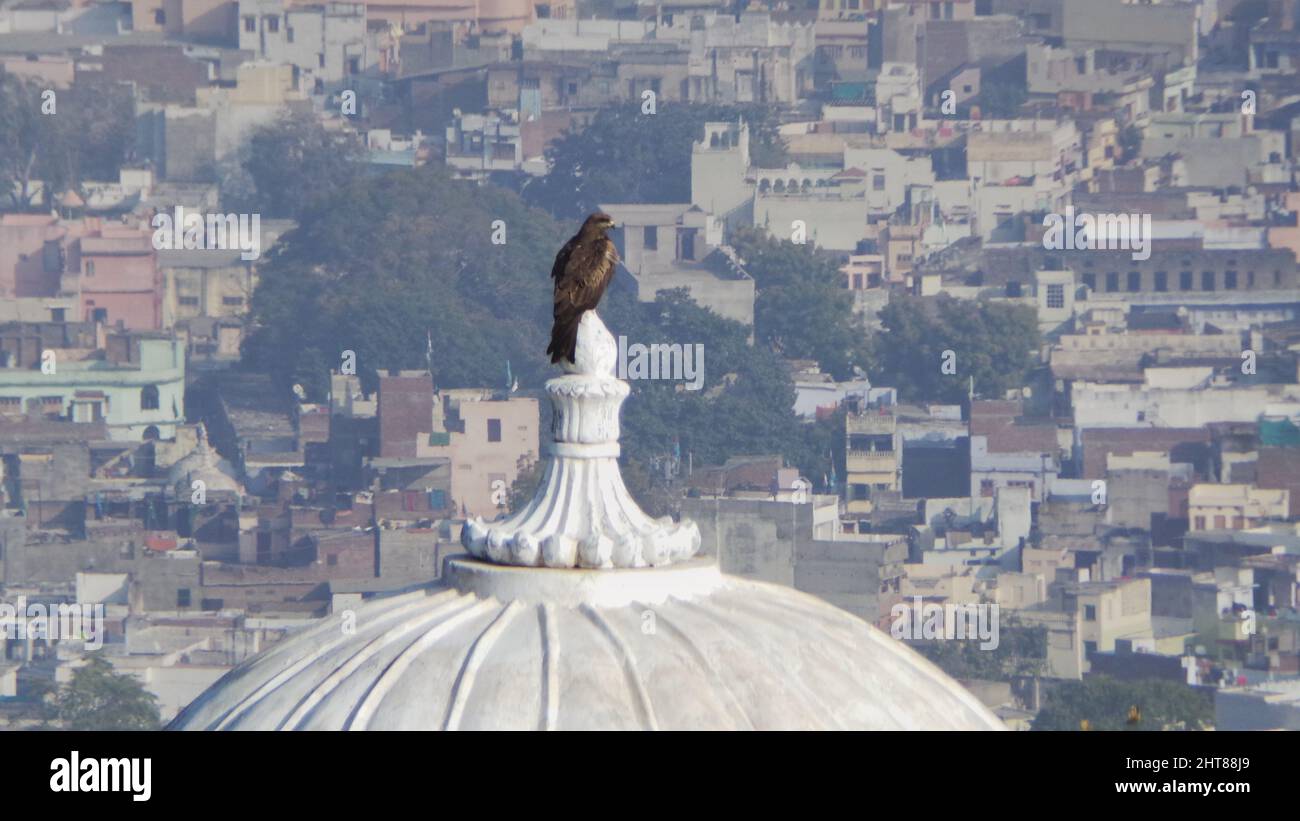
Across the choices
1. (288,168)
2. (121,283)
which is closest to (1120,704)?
(121,283)

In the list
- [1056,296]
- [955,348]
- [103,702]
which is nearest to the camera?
[103,702]

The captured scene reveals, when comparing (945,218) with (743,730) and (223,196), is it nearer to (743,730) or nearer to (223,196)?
(223,196)

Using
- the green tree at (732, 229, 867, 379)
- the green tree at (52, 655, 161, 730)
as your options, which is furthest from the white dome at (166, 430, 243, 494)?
the green tree at (52, 655, 161, 730)

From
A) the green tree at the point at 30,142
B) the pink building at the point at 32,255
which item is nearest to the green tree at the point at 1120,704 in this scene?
the pink building at the point at 32,255

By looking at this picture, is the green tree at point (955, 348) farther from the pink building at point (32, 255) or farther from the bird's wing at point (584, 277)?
the bird's wing at point (584, 277)

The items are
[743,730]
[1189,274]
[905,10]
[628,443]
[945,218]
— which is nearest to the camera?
[743,730]

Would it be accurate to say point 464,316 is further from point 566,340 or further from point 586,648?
point 586,648

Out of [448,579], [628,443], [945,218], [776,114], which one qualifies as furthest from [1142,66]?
[448,579]
